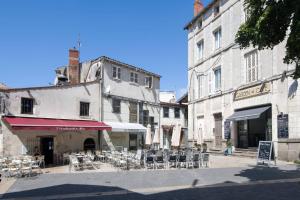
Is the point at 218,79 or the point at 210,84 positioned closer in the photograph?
the point at 218,79

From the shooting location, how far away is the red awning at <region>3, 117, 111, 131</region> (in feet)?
62.2

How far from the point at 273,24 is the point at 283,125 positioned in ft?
38.2

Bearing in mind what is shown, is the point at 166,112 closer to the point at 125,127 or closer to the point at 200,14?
the point at 125,127

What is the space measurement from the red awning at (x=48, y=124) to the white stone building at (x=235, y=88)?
10419 mm

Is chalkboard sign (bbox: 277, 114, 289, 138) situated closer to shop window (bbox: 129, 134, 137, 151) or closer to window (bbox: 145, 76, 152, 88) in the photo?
shop window (bbox: 129, 134, 137, 151)

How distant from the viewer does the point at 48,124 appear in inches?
806

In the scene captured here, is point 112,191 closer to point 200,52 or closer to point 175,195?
point 175,195

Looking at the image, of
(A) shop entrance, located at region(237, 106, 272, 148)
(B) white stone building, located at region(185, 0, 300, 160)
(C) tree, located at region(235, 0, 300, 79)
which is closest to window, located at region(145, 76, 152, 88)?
(B) white stone building, located at region(185, 0, 300, 160)

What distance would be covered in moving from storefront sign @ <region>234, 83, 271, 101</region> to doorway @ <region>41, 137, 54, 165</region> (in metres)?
14.8

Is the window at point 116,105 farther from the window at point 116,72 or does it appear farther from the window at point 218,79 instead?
the window at point 218,79

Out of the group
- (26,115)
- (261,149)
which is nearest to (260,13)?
(261,149)

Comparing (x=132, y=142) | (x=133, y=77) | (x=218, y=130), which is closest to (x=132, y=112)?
(x=132, y=142)

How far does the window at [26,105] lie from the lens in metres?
21.1

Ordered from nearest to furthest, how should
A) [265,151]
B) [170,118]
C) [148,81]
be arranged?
[265,151] → [148,81] → [170,118]
